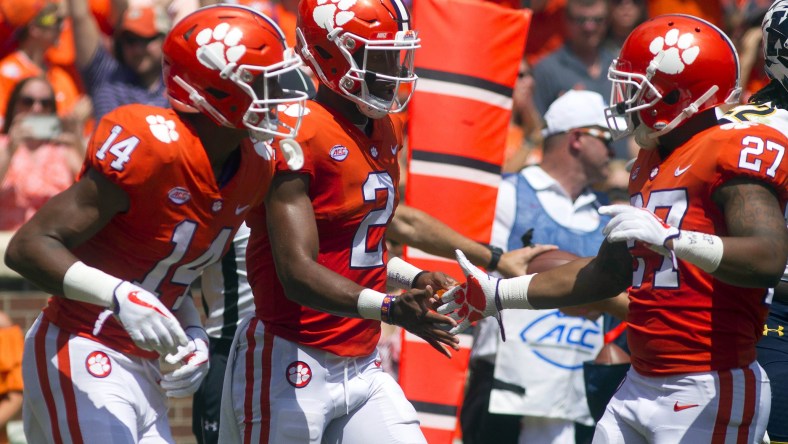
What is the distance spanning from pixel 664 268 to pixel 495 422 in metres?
2.32

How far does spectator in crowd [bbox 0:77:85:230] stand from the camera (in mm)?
7305

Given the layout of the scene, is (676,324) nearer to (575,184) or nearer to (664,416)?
(664,416)

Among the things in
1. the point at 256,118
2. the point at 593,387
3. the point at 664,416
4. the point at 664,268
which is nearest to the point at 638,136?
the point at 664,268

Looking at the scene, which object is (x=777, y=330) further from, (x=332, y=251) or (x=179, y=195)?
(x=179, y=195)

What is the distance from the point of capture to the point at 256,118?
3770 mm

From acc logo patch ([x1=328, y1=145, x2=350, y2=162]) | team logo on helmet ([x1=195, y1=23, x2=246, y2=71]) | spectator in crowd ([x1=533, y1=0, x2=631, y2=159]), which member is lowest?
spectator in crowd ([x1=533, y1=0, x2=631, y2=159])

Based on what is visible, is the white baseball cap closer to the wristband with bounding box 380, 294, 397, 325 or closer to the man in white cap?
the man in white cap

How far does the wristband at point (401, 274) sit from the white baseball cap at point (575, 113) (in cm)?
199

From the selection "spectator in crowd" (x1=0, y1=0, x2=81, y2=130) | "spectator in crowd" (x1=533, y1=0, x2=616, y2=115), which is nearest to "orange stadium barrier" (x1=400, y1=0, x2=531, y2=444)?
"spectator in crowd" (x1=533, y1=0, x2=616, y2=115)

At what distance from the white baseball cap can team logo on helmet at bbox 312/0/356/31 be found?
7.64 feet

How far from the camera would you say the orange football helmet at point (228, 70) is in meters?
3.74

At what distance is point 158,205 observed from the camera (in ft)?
12.1

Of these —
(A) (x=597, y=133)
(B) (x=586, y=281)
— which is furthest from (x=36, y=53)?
(B) (x=586, y=281)

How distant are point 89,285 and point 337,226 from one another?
904 millimetres
